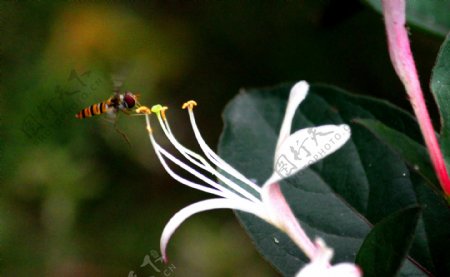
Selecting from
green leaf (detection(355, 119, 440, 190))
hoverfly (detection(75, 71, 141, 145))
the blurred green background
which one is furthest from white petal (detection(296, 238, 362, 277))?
the blurred green background

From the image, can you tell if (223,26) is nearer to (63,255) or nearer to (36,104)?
(36,104)

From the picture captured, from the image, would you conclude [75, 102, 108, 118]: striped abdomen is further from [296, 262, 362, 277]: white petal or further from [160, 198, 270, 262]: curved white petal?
[296, 262, 362, 277]: white petal

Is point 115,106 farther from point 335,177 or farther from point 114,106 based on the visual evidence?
point 335,177

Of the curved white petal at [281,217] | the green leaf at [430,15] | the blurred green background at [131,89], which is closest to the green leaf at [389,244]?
the curved white petal at [281,217]

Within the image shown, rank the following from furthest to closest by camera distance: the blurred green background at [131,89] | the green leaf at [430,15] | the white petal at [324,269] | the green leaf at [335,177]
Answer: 1. the blurred green background at [131,89]
2. the green leaf at [430,15]
3. the green leaf at [335,177]
4. the white petal at [324,269]

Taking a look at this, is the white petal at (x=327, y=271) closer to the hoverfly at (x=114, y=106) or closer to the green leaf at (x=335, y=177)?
the green leaf at (x=335, y=177)

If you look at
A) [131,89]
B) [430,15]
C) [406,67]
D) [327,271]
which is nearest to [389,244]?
[327,271]
